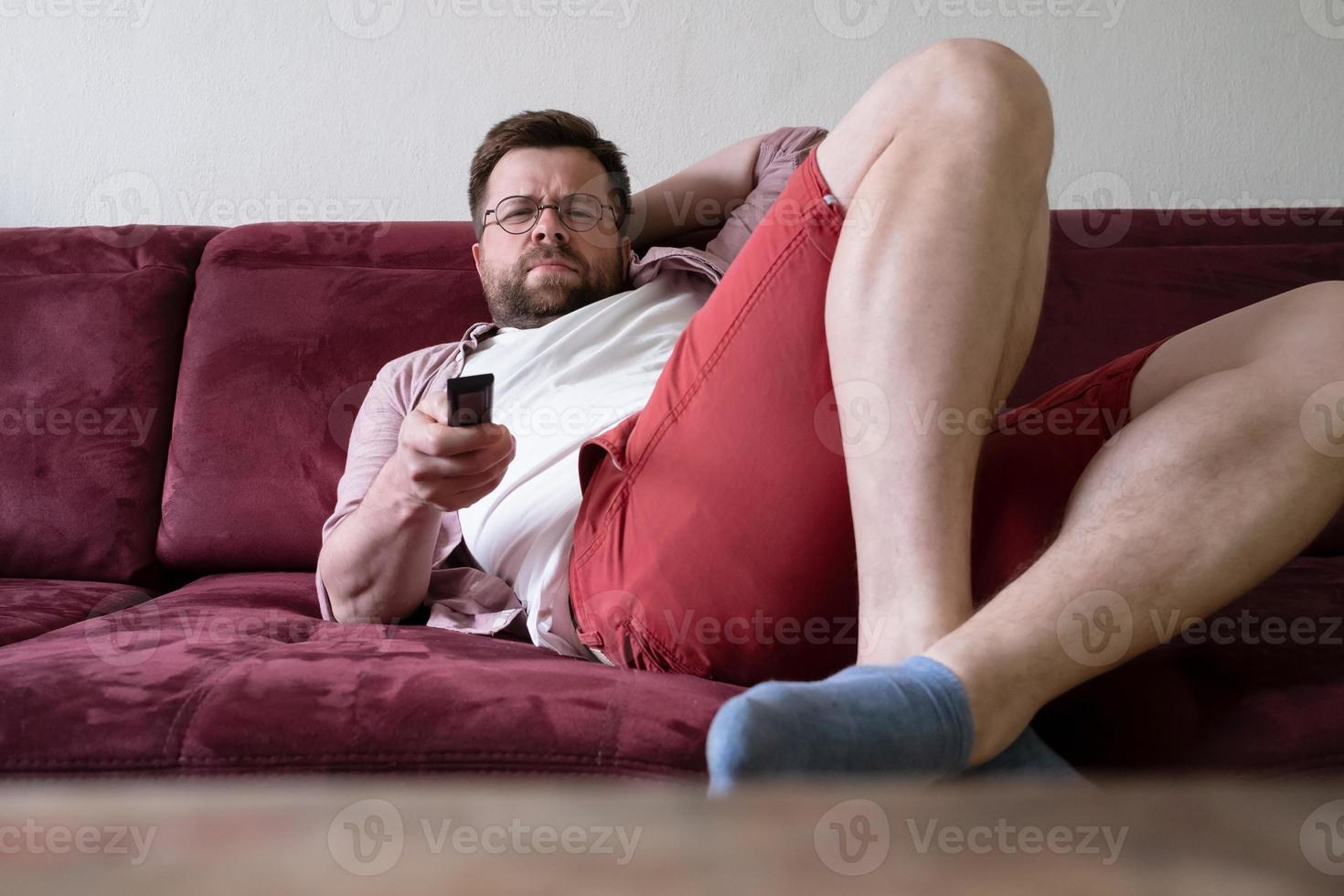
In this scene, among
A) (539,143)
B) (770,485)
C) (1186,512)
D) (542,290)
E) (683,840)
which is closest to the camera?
(683,840)

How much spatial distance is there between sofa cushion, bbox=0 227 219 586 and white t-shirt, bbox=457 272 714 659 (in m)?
0.53

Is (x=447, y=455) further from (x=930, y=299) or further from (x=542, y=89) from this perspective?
(x=542, y=89)

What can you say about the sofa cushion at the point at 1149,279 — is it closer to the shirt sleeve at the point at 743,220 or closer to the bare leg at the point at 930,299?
the shirt sleeve at the point at 743,220

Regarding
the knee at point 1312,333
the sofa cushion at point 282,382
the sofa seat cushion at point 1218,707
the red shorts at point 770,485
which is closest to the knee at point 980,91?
the red shorts at point 770,485

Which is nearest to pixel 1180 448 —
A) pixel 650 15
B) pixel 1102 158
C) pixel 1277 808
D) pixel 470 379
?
pixel 470 379

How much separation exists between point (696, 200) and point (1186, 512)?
967mm

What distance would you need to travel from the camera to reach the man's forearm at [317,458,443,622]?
108cm

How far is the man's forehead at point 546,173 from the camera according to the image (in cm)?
151

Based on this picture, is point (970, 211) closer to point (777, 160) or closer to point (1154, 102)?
point (777, 160)

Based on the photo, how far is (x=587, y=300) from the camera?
4.79 feet

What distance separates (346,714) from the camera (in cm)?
79

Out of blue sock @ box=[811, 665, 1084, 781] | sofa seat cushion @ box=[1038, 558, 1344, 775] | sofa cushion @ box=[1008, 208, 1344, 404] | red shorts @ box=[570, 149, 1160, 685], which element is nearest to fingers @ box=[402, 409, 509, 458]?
red shorts @ box=[570, 149, 1160, 685]

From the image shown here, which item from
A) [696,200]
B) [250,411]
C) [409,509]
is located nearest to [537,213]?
[696,200]

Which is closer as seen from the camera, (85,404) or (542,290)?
(542,290)
